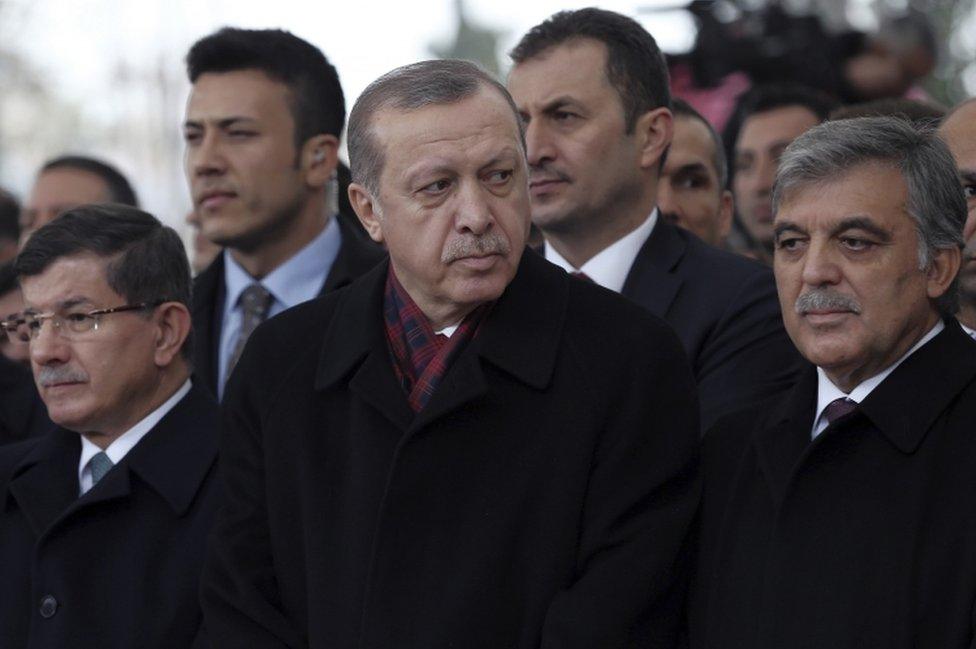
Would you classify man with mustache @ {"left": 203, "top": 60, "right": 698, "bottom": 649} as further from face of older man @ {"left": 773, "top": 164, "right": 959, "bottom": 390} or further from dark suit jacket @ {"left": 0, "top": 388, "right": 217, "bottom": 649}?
dark suit jacket @ {"left": 0, "top": 388, "right": 217, "bottom": 649}

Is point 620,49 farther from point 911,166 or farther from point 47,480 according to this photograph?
point 47,480

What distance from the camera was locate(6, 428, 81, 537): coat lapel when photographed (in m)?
4.43

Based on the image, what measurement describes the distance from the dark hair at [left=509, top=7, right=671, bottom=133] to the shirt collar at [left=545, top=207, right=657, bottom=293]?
1.25 ft

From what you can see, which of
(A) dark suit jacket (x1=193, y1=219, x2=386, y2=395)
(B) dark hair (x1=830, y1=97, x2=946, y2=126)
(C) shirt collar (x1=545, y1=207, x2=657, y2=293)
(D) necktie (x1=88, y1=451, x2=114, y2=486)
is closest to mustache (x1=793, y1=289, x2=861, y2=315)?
(C) shirt collar (x1=545, y1=207, x2=657, y2=293)

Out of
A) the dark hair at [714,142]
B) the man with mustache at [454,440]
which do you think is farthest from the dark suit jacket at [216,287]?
the man with mustache at [454,440]

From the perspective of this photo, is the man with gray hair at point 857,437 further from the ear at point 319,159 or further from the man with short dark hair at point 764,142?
the man with short dark hair at point 764,142

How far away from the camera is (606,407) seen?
368cm

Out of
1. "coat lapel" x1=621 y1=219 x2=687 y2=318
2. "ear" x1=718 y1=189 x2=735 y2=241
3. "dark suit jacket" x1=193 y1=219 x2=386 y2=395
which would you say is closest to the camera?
"coat lapel" x1=621 y1=219 x2=687 y2=318

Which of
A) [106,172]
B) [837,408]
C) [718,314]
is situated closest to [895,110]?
[718,314]

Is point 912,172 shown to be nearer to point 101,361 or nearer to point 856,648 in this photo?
point 856,648

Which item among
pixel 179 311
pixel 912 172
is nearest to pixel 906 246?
pixel 912 172

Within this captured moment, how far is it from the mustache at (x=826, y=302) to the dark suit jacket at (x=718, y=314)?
521 millimetres

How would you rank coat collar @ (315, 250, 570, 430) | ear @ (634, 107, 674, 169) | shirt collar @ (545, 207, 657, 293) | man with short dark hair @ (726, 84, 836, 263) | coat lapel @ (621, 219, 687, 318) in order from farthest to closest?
man with short dark hair @ (726, 84, 836, 263) < ear @ (634, 107, 674, 169) < shirt collar @ (545, 207, 657, 293) < coat lapel @ (621, 219, 687, 318) < coat collar @ (315, 250, 570, 430)

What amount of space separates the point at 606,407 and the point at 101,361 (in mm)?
1539
